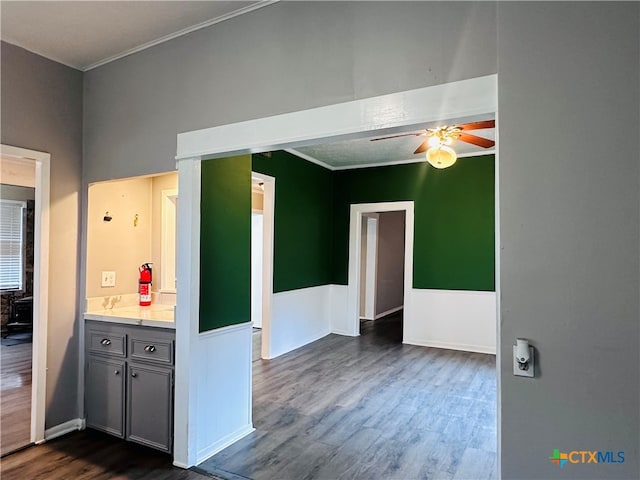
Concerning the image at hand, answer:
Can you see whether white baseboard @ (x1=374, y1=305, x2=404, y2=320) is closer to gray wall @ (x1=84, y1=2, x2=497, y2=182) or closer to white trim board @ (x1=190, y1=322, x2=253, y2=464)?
white trim board @ (x1=190, y1=322, x2=253, y2=464)

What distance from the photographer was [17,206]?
6.66 metres

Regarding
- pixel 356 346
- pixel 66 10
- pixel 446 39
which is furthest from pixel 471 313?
pixel 66 10

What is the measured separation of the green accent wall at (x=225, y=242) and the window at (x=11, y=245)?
19.1ft

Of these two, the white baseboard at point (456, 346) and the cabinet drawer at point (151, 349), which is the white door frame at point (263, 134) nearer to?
the cabinet drawer at point (151, 349)

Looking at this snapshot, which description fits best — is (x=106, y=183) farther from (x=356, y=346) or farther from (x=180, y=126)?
(x=356, y=346)

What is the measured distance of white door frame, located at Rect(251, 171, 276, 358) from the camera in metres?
4.97

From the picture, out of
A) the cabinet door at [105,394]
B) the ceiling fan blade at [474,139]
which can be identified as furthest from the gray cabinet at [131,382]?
the ceiling fan blade at [474,139]

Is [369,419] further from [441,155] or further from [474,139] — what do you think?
[474,139]

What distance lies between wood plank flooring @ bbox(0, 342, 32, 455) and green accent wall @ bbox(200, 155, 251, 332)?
5.38 ft

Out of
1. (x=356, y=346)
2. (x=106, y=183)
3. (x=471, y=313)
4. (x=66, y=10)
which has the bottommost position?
(x=356, y=346)

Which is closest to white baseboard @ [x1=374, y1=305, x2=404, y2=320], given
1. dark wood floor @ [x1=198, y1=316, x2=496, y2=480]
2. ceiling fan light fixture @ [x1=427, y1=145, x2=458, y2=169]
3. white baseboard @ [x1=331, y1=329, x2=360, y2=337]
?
white baseboard @ [x1=331, y1=329, x2=360, y2=337]

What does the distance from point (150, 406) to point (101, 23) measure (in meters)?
2.44

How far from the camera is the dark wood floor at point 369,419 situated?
2.48m

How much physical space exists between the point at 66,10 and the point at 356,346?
4.82 meters
